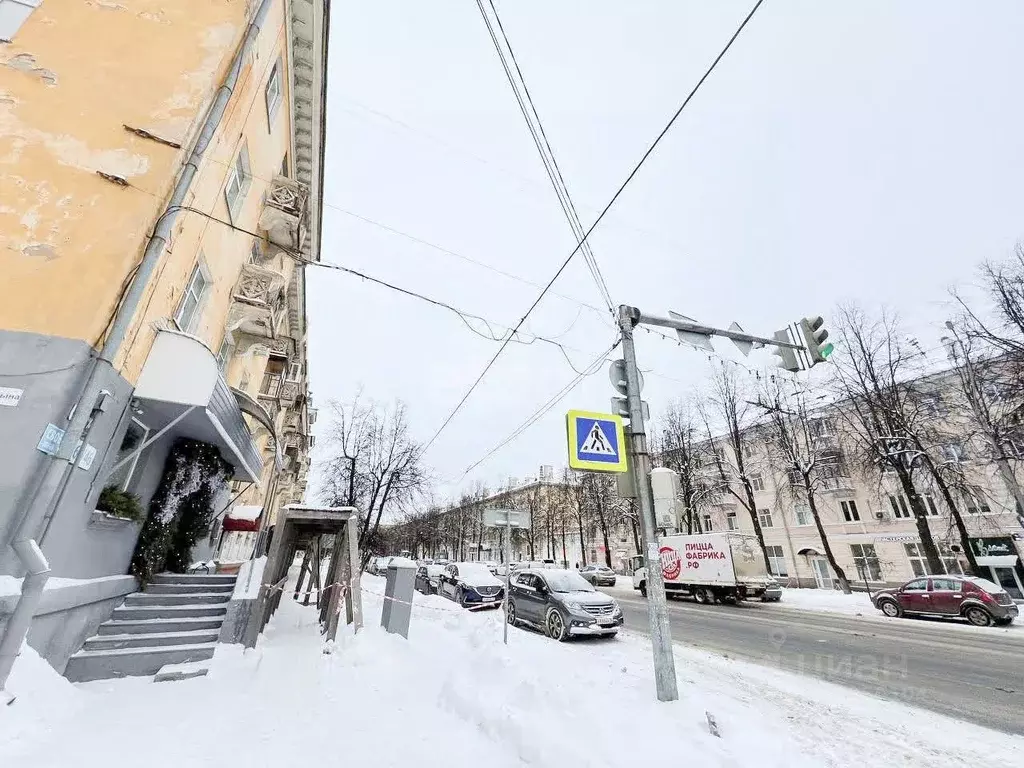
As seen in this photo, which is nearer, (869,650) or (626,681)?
(626,681)

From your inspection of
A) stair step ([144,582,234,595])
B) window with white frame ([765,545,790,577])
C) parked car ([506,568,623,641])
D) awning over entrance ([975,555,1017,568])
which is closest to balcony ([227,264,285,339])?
stair step ([144,582,234,595])

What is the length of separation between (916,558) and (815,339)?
32.6m

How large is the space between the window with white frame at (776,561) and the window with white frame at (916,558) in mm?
7593

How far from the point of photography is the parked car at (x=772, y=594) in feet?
74.6

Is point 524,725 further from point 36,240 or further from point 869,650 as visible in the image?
point 869,650

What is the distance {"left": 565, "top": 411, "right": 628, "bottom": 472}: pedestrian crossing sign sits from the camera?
21.2ft

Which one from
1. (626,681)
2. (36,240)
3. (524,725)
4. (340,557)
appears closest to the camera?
(524,725)

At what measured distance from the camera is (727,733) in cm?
500

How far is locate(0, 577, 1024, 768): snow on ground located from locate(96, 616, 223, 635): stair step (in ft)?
2.55

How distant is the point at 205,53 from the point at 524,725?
1175cm

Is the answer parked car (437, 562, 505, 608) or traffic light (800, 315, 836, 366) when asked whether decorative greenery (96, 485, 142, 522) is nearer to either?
traffic light (800, 315, 836, 366)

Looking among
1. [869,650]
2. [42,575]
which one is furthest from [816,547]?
[42,575]

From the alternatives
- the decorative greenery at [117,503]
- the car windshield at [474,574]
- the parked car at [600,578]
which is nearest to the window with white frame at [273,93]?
the decorative greenery at [117,503]

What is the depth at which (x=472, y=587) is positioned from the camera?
59.7 ft
